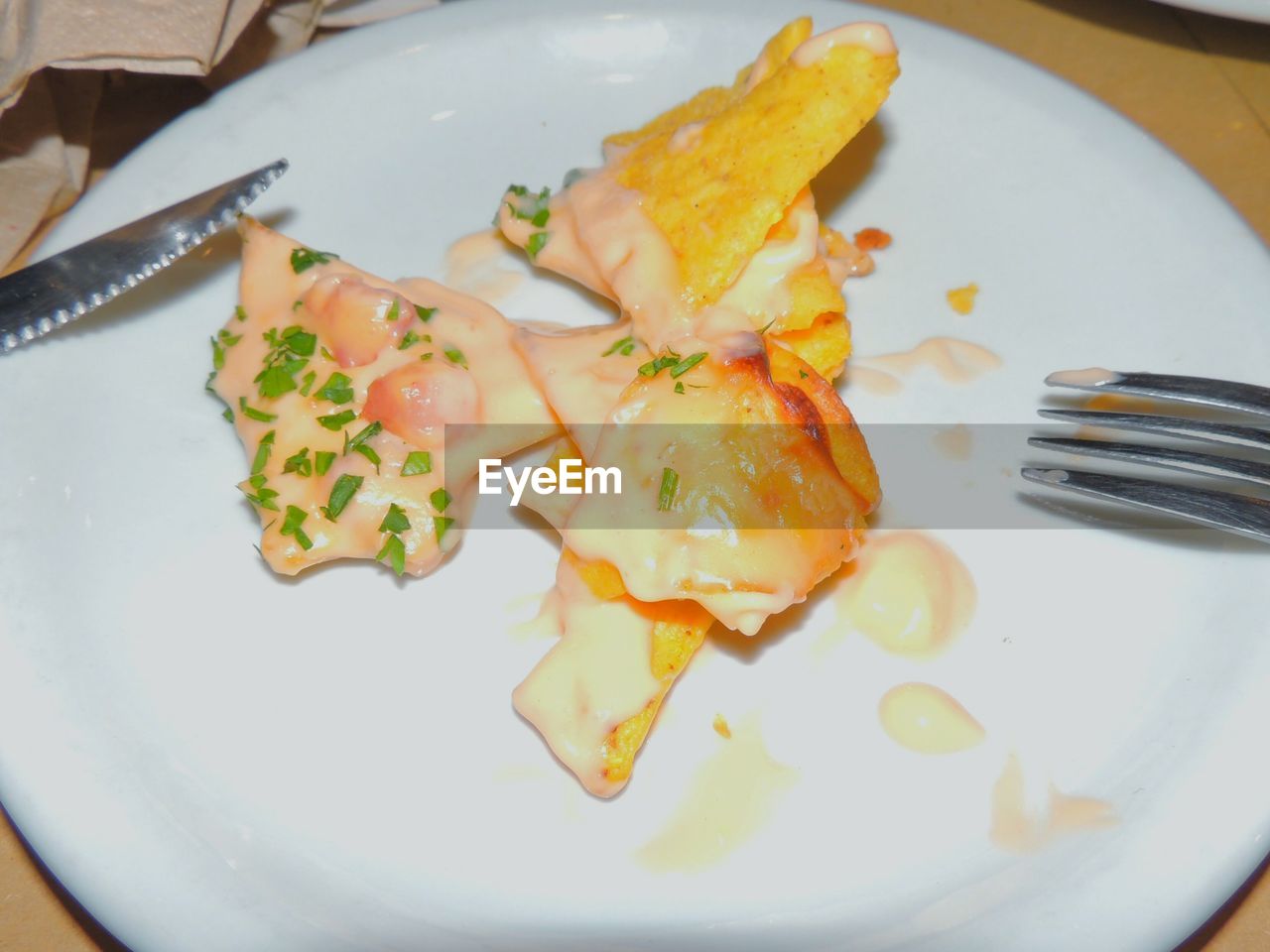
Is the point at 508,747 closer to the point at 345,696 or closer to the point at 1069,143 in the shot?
the point at 345,696

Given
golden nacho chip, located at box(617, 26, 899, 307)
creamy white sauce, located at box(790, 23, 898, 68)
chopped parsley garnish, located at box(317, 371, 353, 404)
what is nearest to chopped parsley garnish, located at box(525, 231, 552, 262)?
golden nacho chip, located at box(617, 26, 899, 307)

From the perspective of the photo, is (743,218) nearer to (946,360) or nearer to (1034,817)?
(946,360)

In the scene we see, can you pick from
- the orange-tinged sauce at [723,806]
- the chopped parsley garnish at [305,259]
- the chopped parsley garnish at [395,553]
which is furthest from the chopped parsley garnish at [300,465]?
the orange-tinged sauce at [723,806]

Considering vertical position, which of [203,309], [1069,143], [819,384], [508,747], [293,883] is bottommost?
[293,883]

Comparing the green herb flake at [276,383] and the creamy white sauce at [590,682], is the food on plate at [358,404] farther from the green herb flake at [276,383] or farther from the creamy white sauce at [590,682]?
the creamy white sauce at [590,682]

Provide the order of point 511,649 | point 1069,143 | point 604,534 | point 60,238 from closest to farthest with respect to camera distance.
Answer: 1. point 604,534
2. point 511,649
3. point 60,238
4. point 1069,143

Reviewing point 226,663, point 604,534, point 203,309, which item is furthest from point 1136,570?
point 203,309
